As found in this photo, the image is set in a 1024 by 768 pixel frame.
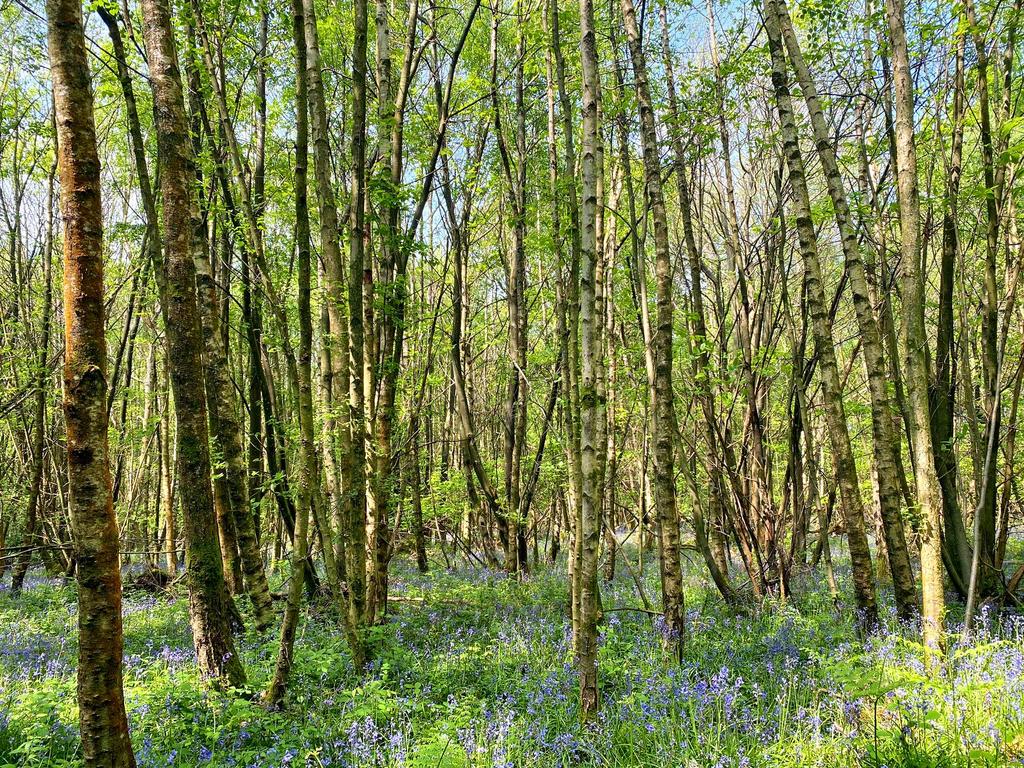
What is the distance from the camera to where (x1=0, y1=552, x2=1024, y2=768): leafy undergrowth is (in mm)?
3338

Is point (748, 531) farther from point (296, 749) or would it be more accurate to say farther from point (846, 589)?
point (296, 749)

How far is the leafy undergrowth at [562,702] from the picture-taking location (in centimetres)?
334

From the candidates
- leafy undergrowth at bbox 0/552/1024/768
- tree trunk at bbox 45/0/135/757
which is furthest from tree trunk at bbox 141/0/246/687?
tree trunk at bbox 45/0/135/757

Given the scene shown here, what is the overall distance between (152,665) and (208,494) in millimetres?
2162

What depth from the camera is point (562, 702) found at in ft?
14.4

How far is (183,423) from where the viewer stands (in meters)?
4.59

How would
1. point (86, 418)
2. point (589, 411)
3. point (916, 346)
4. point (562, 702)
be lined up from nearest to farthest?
point (86, 418) < point (589, 411) < point (562, 702) < point (916, 346)

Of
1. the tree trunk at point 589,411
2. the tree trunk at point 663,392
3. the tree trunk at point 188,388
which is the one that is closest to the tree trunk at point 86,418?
the tree trunk at point 188,388

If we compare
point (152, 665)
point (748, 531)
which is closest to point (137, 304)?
point (152, 665)

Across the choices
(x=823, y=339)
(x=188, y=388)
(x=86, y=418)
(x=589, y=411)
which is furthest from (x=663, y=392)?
(x=86, y=418)

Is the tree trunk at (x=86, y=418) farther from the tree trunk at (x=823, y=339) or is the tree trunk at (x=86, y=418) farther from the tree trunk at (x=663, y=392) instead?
the tree trunk at (x=823, y=339)

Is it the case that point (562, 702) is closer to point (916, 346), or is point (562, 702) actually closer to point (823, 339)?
point (823, 339)

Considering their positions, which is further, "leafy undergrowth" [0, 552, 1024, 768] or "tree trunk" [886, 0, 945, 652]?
"tree trunk" [886, 0, 945, 652]

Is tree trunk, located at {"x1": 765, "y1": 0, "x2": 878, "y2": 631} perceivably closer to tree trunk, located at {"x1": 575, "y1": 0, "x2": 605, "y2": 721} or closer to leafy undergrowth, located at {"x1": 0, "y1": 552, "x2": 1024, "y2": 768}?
leafy undergrowth, located at {"x1": 0, "y1": 552, "x2": 1024, "y2": 768}
